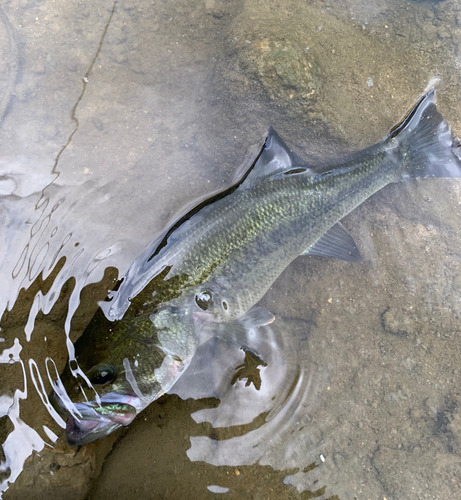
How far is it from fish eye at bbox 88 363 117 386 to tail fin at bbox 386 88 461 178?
319 cm

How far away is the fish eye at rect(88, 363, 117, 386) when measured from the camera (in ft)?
8.29

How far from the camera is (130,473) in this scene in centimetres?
296

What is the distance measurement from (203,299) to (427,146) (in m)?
2.68

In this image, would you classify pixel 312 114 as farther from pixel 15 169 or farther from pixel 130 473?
pixel 130 473

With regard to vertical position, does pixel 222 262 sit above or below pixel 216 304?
above

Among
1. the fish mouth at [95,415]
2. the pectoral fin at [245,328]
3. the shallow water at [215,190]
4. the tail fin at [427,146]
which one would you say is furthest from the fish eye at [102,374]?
the tail fin at [427,146]

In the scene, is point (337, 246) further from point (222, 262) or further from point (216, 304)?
point (216, 304)

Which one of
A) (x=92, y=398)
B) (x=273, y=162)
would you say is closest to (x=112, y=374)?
(x=92, y=398)

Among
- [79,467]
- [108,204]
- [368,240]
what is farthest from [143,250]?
[368,240]

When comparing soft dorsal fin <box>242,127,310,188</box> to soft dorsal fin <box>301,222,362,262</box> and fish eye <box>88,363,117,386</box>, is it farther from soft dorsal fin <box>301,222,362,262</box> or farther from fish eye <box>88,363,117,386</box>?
fish eye <box>88,363,117,386</box>

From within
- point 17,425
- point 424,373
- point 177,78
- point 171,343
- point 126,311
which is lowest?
point 424,373

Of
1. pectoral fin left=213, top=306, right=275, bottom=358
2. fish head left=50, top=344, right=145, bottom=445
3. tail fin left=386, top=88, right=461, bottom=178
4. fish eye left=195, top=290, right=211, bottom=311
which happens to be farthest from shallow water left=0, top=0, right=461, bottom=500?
fish eye left=195, top=290, right=211, bottom=311

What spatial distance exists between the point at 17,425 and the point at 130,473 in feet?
3.13

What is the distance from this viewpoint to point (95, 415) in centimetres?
255
